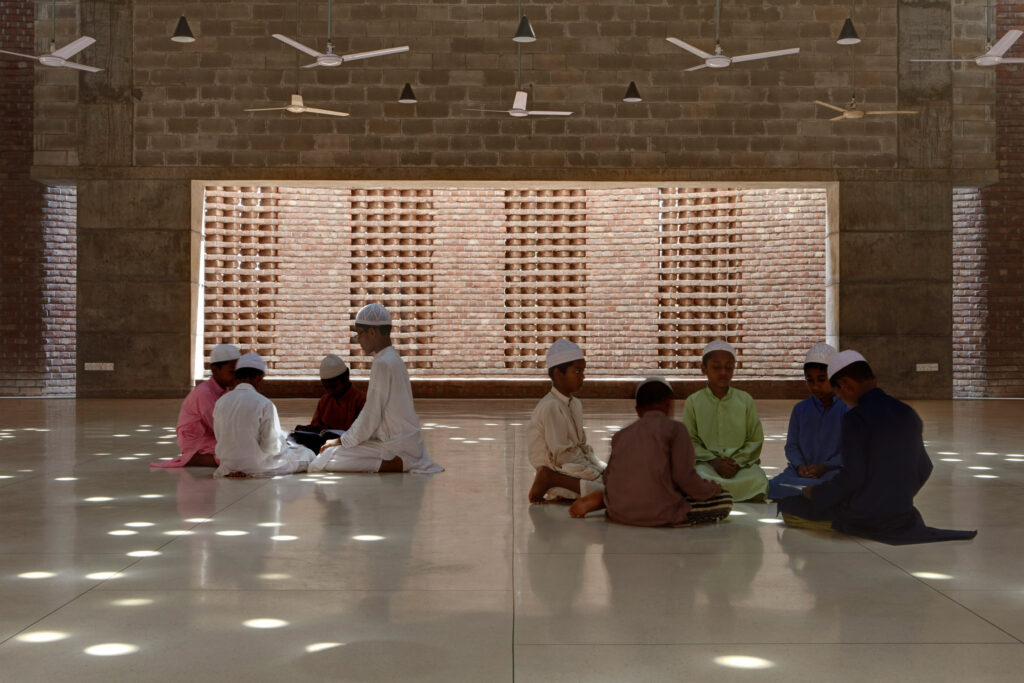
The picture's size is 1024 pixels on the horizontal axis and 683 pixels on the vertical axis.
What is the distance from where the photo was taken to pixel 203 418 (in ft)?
22.2

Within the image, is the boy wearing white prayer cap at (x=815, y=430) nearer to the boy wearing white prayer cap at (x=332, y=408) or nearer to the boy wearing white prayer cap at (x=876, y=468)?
the boy wearing white prayer cap at (x=876, y=468)

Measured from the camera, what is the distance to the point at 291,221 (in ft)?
54.3

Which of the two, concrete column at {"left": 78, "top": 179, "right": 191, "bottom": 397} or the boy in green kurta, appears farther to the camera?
concrete column at {"left": 78, "top": 179, "right": 191, "bottom": 397}

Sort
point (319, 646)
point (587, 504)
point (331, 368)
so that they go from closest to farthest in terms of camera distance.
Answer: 1. point (319, 646)
2. point (587, 504)
3. point (331, 368)

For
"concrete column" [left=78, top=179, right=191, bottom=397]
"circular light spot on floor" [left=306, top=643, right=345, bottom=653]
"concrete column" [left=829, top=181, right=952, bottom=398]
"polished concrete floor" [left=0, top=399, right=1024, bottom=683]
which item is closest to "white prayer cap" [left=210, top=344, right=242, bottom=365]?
"polished concrete floor" [left=0, top=399, right=1024, bottom=683]

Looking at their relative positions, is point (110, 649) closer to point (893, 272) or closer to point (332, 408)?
point (332, 408)

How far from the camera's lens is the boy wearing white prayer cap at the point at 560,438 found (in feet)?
17.5

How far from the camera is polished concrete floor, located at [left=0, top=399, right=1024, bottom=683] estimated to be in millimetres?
2693

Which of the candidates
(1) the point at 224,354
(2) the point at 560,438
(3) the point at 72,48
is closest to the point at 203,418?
(1) the point at 224,354

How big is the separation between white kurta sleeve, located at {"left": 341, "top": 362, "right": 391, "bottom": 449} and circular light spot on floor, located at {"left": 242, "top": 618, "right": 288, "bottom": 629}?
339cm

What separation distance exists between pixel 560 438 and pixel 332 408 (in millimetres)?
2627

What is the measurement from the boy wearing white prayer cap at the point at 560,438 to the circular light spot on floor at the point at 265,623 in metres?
2.42

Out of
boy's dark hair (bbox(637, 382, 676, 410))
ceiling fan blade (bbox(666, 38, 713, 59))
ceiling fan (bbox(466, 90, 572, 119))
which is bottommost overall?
boy's dark hair (bbox(637, 382, 676, 410))

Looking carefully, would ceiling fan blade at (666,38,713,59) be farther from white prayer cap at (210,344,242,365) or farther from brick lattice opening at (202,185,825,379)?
white prayer cap at (210,344,242,365)
